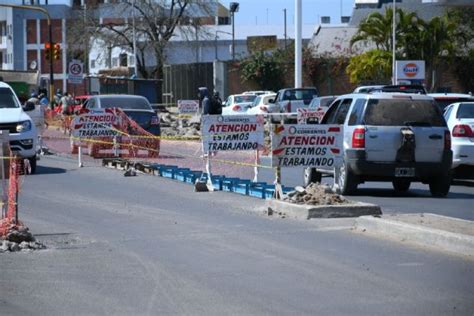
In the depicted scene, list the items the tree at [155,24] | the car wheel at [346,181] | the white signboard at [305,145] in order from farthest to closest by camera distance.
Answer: the tree at [155,24] < the car wheel at [346,181] < the white signboard at [305,145]

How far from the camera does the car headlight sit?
22.9 meters

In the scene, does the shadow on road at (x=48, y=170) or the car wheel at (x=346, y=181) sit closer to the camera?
the car wheel at (x=346, y=181)

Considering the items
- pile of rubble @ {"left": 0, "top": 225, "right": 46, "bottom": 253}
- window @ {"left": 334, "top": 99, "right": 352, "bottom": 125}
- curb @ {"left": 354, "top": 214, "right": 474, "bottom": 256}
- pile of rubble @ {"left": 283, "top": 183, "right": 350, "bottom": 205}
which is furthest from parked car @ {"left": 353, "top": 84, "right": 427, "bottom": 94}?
pile of rubble @ {"left": 0, "top": 225, "right": 46, "bottom": 253}

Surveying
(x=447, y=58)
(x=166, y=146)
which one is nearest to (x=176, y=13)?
(x=447, y=58)

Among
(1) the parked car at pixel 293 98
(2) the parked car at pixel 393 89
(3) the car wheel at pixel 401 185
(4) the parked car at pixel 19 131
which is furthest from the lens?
(1) the parked car at pixel 293 98

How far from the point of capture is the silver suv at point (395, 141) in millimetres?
17375

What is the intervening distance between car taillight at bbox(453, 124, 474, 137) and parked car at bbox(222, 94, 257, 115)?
2771 cm

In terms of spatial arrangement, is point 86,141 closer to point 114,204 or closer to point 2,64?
point 114,204

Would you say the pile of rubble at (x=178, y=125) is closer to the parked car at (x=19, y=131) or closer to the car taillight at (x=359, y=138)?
the parked car at (x=19, y=131)

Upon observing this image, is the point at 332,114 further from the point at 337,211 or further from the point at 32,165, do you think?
the point at 32,165

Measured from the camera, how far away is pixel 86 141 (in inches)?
1058

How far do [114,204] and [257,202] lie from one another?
2458 millimetres

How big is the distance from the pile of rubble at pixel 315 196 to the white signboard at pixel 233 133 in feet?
12.5

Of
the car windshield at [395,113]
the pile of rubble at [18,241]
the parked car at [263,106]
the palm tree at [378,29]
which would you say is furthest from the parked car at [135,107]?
the palm tree at [378,29]
